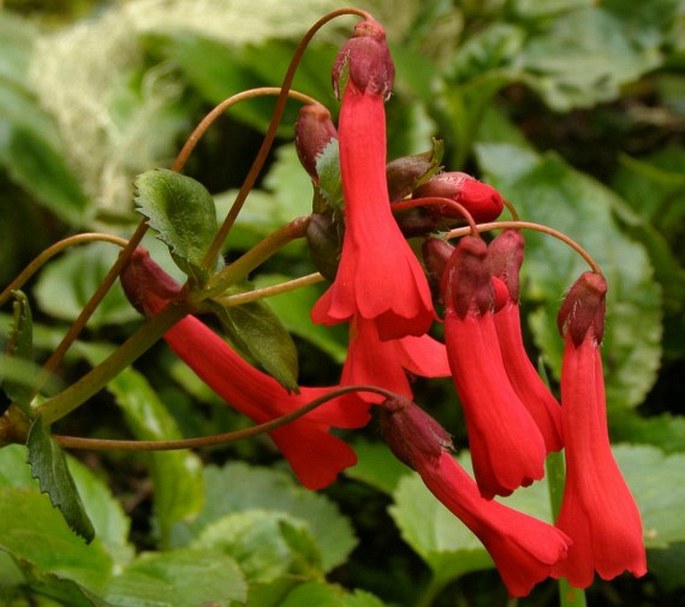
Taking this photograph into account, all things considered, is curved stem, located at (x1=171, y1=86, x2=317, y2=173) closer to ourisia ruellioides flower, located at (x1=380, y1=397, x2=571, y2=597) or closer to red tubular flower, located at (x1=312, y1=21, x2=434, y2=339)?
red tubular flower, located at (x1=312, y1=21, x2=434, y2=339)

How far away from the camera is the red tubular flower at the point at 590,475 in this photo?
0.77 meters

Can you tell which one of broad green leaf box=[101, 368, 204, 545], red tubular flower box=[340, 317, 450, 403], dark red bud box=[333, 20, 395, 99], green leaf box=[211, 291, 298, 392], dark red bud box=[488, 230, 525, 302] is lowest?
broad green leaf box=[101, 368, 204, 545]

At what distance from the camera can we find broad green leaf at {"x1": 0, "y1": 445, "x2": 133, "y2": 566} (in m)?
1.17

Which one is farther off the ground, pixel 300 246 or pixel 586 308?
pixel 586 308

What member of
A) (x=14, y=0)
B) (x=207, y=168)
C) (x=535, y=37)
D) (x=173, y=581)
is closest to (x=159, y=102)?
(x=207, y=168)

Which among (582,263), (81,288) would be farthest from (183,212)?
(81,288)

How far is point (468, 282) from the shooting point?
753 millimetres

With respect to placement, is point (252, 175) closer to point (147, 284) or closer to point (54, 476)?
point (147, 284)

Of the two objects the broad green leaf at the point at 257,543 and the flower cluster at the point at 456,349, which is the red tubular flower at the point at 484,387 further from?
the broad green leaf at the point at 257,543

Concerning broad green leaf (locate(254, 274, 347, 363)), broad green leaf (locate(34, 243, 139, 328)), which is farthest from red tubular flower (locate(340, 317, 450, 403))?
broad green leaf (locate(34, 243, 139, 328))

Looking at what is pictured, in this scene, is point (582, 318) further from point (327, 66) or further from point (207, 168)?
point (207, 168)

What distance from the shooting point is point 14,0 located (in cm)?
306

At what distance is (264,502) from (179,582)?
0.39 m

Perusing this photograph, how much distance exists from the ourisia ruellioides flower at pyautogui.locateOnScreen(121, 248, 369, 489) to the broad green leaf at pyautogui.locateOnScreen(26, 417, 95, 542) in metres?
0.13
